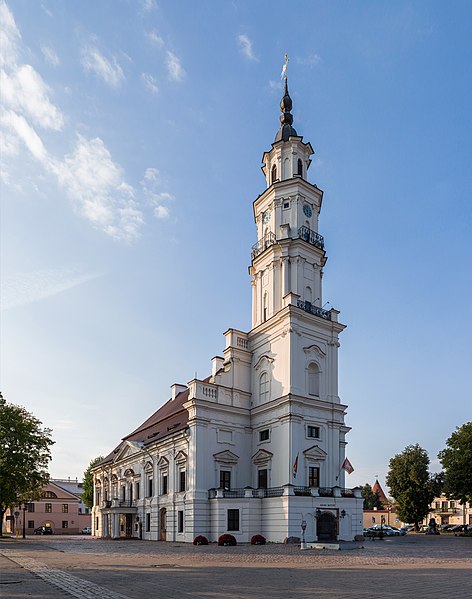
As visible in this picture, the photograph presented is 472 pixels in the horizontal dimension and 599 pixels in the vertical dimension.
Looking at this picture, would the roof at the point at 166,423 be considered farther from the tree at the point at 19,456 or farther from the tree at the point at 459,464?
the tree at the point at 459,464

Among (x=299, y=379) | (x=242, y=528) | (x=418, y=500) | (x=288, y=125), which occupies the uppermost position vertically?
(x=288, y=125)

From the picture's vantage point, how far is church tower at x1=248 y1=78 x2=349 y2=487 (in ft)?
150

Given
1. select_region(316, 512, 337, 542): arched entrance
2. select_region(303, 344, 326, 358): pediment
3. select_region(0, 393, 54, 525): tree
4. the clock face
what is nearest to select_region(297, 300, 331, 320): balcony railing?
select_region(303, 344, 326, 358): pediment

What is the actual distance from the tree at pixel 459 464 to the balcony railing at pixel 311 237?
27311mm

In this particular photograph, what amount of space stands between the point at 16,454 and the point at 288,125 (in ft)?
126

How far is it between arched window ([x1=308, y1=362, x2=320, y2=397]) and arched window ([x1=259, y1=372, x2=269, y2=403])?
3457 mm

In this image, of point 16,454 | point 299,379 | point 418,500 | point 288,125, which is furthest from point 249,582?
point 418,500

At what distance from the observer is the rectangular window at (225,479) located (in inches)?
1848

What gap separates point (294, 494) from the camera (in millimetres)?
42031

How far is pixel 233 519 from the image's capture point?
43750mm

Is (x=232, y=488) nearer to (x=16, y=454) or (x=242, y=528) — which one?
(x=242, y=528)

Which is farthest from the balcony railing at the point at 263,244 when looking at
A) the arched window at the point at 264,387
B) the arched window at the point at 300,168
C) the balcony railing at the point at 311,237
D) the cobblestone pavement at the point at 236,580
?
the cobblestone pavement at the point at 236,580

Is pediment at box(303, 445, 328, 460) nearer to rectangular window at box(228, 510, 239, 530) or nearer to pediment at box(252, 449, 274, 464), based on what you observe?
pediment at box(252, 449, 274, 464)

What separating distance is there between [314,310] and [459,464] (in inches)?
1025
